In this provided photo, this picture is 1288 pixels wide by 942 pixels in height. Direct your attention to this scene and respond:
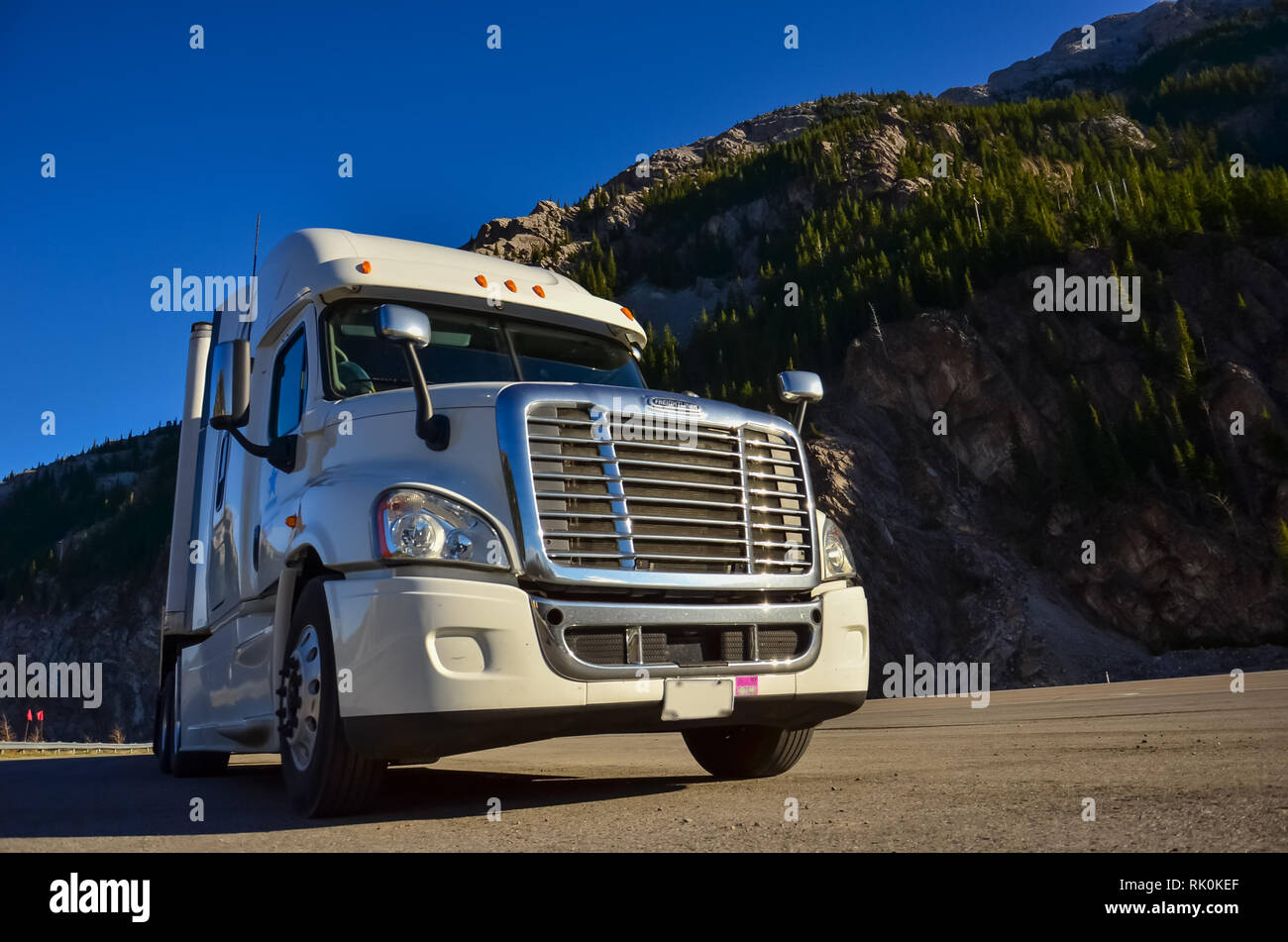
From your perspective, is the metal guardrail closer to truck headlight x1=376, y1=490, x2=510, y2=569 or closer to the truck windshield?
the truck windshield

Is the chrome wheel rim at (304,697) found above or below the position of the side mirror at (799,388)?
below

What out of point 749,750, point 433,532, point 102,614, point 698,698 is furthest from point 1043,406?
point 102,614

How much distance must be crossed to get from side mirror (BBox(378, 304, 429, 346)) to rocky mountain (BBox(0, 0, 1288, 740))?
4237cm

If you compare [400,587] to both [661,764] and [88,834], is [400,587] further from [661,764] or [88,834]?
[661,764]

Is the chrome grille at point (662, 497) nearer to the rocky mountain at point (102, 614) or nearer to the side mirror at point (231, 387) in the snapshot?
the side mirror at point (231, 387)

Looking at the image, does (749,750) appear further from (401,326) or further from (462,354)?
(401,326)

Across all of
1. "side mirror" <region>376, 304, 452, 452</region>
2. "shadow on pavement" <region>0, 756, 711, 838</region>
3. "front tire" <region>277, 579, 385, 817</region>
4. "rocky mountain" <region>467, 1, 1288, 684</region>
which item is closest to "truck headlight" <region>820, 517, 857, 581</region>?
"shadow on pavement" <region>0, 756, 711, 838</region>

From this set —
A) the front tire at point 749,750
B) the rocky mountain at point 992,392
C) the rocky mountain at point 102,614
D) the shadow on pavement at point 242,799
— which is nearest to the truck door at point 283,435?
the shadow on pavement at point 242,799

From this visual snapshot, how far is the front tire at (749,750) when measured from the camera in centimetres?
753

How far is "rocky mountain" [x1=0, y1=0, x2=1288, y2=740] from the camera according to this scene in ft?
168

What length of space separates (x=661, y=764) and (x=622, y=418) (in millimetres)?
4596

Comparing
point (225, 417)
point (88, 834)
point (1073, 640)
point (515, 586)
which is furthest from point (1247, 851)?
point (1073, 640)

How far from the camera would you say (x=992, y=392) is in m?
61.8

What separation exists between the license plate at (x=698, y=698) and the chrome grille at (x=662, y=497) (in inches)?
24.3
